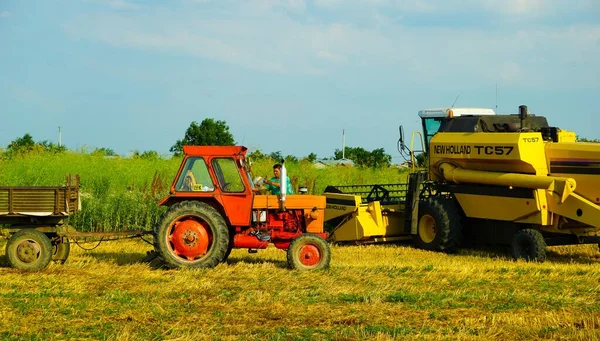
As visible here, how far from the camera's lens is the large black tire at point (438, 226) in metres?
15.2

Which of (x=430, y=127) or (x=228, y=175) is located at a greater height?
(x=430, y=127)

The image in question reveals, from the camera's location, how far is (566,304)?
30.9ft

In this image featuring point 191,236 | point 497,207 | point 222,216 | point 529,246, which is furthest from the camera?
point 497,207

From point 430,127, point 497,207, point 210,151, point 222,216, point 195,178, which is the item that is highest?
point 430,127

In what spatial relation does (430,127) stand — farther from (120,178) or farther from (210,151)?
(120,178)

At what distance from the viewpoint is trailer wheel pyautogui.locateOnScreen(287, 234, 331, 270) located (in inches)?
474

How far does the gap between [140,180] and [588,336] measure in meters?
14.1

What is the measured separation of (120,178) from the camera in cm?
2003

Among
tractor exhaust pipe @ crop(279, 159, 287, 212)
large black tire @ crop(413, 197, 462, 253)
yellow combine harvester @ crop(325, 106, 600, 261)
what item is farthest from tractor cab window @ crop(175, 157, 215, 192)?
large black tire @ crop(413, 197, 462, 253)

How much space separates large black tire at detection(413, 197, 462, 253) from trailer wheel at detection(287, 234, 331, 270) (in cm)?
378

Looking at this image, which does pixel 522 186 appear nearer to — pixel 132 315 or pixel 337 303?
pixel 337 303

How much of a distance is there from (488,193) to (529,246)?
1.25m

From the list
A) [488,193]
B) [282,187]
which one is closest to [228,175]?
[282,187]

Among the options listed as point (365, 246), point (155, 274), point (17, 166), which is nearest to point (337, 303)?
point (155, 274)
